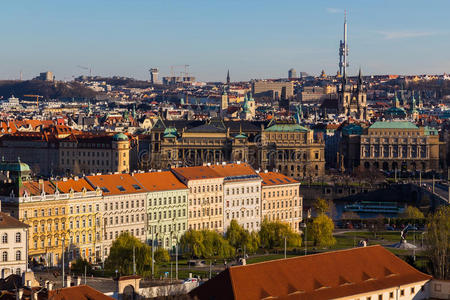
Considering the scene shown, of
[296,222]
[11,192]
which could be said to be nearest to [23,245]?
[11,192]

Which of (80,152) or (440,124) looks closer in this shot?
(80,152)

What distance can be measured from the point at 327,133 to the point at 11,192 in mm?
108046

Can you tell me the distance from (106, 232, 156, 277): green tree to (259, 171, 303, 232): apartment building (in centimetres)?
2002

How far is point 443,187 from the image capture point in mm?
116438

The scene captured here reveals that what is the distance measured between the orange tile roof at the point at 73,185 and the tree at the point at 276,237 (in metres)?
10.2

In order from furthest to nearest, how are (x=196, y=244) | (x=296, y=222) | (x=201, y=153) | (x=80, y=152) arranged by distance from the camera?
(x=201, y=153) → (x=80, y=152) → (x=296, y=222) → (x=196, y=244)

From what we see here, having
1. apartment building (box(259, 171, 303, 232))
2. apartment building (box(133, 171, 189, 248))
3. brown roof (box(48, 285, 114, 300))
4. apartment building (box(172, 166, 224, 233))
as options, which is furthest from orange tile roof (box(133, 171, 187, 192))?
brown roof (box(48, 285, 114, 300))

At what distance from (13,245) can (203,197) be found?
21.6 meters

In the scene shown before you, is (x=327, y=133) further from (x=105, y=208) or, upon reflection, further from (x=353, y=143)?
(x=105, y=208)

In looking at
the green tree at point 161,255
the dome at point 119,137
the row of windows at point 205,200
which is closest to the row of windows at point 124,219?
the row of windows at point 205,200

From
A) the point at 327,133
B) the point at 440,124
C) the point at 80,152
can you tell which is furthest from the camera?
the point at 440,124

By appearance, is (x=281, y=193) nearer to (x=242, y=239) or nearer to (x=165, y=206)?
(x=165, y=206)

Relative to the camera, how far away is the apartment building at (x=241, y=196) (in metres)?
79.2

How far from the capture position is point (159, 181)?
74875 millimetres
